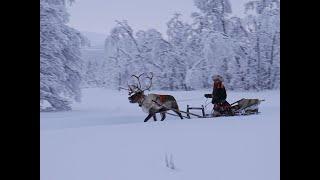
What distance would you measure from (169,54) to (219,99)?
1.44 meters

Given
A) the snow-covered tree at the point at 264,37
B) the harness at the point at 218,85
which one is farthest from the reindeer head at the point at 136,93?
the snow-covered tree at the point at 264,37

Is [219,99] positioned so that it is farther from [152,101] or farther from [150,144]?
[150,144]

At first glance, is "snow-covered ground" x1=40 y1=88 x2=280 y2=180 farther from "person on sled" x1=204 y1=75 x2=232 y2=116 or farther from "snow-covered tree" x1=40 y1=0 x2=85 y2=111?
"snow-covered tree" x1=40 y1=0 x2=85 y2=111

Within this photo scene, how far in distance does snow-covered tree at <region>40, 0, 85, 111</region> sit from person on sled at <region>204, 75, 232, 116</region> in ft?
5.85

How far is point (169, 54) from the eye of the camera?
6082 mm

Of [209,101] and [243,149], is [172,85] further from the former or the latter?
[243,149]

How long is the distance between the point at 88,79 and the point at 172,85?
1207 mm

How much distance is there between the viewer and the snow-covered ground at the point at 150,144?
11.5 feet

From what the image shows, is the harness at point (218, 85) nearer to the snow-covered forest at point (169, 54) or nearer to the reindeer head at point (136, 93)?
the snow-covered forest at point (169, 54)

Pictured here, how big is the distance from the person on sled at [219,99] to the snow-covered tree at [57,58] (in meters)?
1.78

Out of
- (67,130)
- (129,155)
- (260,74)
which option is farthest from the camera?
(260,74)
